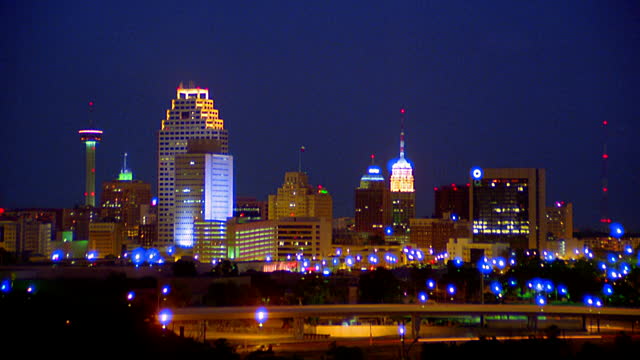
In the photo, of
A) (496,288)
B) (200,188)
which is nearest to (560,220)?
(200,188)

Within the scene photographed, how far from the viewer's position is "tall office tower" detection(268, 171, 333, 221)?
104 metres

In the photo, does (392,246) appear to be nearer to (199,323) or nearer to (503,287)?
(503,287)

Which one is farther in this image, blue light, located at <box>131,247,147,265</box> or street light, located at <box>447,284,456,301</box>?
blue light, located at <box>131,247,147,265</box>

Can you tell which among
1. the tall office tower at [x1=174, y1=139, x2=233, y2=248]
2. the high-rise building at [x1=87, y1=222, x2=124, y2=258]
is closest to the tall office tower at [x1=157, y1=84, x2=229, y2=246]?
the tall office tower at [x1=174, y1=139, x2=233, y2=248]

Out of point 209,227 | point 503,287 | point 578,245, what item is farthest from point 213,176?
point 503,287

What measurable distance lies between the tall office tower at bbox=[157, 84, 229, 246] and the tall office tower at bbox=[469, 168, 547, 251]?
2302cm

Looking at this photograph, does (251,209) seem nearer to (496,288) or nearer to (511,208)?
(511,208)

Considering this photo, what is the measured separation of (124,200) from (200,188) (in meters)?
29.2

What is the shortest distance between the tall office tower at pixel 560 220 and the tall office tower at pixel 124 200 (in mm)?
39837

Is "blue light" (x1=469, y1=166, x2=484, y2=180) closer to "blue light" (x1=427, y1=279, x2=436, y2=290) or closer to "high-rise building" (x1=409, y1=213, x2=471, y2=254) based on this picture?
"high-rise building" (x1=409, y1=213, x2=471, y2=254)

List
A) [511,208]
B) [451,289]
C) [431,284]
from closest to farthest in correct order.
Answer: [451,289] → [431,284] → [511,208]

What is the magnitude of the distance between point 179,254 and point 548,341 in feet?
190

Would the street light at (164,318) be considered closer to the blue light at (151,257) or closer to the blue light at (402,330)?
the blue light at (402,330)

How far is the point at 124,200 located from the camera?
115m
